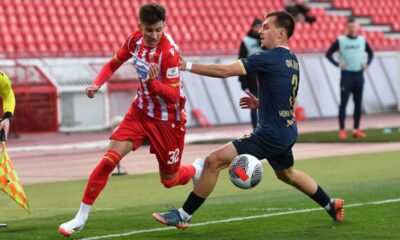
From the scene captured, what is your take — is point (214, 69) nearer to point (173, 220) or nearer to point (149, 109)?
point (149, 109)

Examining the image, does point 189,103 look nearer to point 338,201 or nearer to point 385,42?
point 385,42

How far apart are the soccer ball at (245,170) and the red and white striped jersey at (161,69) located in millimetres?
937

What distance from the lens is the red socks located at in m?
9.39

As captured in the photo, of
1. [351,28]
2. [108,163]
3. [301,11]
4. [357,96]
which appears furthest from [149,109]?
[301,11]

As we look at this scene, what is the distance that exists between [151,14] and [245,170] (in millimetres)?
1569

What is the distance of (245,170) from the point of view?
9.29 meters

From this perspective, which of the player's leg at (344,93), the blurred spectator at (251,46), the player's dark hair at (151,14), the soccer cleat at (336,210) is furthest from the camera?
the player's leg at (344,93)

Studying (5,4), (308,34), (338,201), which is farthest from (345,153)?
(308,34)

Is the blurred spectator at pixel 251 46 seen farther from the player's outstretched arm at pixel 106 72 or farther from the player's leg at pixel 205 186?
the player's leg at pixel 205 186

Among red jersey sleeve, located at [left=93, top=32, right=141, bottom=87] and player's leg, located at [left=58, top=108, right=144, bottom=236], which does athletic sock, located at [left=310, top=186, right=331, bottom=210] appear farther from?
red jersey sleeve, located at [left=93, top=32, right=141, bottom=87]

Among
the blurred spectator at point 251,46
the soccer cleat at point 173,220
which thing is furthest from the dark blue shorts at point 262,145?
the blurred spectator at point 251,46

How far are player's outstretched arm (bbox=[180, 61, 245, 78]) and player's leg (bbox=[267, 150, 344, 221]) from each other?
0.95 m

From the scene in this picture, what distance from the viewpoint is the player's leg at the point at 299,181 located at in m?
9.73

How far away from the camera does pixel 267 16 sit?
32.2 ft
